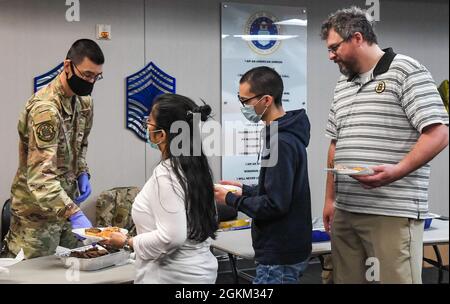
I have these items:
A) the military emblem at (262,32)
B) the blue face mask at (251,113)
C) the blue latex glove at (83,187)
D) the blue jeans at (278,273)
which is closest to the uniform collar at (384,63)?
the blue face mask at (251,113)

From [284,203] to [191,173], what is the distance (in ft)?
1.23

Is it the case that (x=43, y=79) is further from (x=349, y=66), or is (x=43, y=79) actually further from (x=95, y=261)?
(x=349, y=66)

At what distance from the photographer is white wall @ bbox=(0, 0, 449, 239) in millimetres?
4301

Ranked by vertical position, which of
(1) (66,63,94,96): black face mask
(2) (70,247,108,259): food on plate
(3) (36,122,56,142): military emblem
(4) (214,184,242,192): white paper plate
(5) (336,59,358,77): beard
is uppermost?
(5) (336,59,358,77): beard

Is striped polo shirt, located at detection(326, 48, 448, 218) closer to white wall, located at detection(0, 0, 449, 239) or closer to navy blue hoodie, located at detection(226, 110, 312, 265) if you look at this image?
navy blue hoodie, located at detection(226, 110, 312, 265)

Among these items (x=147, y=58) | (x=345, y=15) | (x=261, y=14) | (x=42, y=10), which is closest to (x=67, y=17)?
(x=42, y=10)

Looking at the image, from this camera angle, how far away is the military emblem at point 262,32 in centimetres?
494

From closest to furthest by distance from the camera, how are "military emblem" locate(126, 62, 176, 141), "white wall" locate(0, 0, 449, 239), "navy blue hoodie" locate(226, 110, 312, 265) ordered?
"navy blue hoodie" locate(226, 110, 312, 265)
"white wall" locate(0, 0, 449, 239)
"military emblem" locate(126, 62, 176, 141)

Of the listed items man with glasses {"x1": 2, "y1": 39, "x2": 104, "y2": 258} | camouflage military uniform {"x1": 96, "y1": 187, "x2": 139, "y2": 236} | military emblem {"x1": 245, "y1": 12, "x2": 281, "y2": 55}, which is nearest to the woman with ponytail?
man with glasses {"x1": 2, "y1": 39, "x2": 104, "y2": 258}

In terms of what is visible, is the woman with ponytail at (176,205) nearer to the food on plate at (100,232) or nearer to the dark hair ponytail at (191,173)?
the dark hair ponytail at (191,173)

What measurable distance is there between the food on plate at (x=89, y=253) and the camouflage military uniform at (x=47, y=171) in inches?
9.6

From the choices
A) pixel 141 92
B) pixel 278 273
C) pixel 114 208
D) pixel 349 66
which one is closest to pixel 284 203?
pixel 278 273

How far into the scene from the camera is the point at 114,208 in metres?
4.38

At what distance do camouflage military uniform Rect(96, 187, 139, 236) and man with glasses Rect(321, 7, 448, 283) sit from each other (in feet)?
7.27
